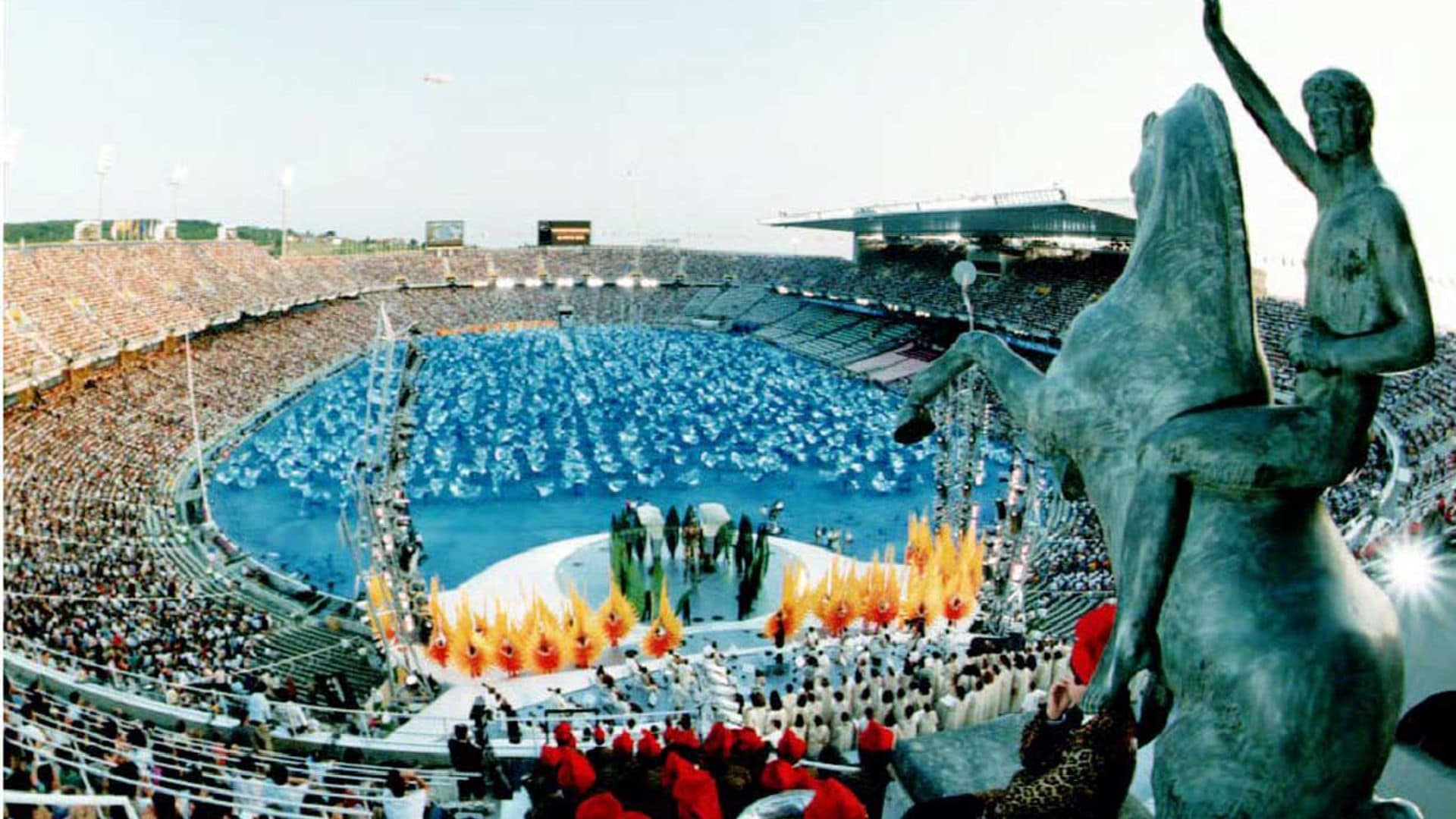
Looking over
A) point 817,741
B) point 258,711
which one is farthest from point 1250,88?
point 258,711

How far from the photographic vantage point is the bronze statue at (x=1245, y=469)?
3217mm

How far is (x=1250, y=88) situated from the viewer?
3855 millimetres

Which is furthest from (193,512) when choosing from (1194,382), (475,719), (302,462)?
(1194,382)

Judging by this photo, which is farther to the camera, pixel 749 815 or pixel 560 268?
pixel 560 268

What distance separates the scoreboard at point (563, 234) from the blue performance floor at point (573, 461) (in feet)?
179

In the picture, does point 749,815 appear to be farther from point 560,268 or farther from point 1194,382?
point 560,268

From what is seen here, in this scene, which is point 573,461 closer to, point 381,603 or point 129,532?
point 129,532

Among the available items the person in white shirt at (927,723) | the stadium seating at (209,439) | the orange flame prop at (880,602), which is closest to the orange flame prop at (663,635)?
the orange flame prop at (880,602)

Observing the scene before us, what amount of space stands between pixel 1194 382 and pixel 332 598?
80.2ft

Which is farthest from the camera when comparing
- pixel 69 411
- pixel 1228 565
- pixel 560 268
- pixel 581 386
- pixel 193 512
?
pixel 560 268

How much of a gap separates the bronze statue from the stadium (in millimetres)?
311

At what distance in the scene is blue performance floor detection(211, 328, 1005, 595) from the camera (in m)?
32.7

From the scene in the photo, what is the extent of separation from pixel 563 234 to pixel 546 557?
304ft

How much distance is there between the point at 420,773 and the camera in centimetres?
1180
